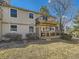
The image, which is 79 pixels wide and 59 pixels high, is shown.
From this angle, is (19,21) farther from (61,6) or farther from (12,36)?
(61,6)

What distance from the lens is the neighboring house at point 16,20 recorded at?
25188 millimetres

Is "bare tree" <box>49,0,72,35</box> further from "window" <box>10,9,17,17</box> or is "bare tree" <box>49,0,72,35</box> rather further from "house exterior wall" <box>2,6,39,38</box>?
"window" <box>10,9,17,17</box>

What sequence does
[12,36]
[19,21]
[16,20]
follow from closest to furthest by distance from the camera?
1. [12,36]
2. [16,20]
3. [19,21]

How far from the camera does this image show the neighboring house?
2519 centimetres

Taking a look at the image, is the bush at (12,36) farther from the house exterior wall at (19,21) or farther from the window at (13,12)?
the window at (13,12)

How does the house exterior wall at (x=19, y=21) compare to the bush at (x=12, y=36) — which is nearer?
the bush at (x=12, y=36)

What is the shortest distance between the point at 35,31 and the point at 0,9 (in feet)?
32.4

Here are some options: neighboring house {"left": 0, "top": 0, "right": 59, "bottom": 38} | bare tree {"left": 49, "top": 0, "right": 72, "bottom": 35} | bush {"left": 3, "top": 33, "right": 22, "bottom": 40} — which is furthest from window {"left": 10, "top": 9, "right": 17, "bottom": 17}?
bare tree {"left": 49, "top": 0, "right": 72, "bottom": 35}

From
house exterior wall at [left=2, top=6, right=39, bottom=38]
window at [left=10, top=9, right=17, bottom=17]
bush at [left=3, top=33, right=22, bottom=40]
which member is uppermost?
window at [left=10, top=9, right=17, bottom=17]

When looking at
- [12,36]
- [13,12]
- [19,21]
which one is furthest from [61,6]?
[12,36]

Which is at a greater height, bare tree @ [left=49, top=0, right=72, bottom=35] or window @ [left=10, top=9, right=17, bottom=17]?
bare tree @ [left=49, top=0, right=72, bottom=35]

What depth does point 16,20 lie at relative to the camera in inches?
1080

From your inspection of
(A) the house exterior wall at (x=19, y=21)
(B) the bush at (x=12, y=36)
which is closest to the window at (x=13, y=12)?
(A) the house exterior wall at (x=19, y=21)

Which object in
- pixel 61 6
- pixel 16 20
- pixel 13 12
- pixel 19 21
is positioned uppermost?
pixel 61 6
